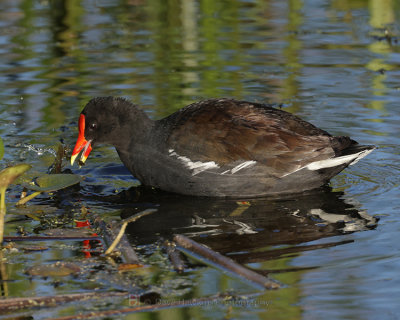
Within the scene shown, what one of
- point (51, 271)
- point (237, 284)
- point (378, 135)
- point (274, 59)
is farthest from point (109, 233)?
point (274, 59)

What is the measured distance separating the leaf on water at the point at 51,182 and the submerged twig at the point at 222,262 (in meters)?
1.06

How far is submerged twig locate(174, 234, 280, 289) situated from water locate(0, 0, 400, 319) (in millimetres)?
62

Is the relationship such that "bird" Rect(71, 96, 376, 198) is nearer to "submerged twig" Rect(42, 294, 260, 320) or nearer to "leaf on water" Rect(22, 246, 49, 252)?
"leaf on water" Rect(22, 246, 49, 252)

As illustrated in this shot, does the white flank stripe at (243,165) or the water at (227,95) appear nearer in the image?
the water at (227,95)

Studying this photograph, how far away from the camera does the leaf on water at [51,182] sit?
5430 mm

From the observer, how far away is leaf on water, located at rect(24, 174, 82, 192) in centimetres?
543

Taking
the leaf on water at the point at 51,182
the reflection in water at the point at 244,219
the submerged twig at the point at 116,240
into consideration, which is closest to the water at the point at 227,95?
the reflection in water at the point at 244,219

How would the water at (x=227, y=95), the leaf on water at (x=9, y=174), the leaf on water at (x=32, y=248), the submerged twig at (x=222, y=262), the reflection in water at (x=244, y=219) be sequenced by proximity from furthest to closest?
the reflection in water at (x=244, y=219)
the leaf on water at (x=32, y=248)
the leaf on water at (x=9, y=174)
the water at (x=227, y=95)
the submerged twig at (x=222, y=262)

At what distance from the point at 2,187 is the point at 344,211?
2.45 meters

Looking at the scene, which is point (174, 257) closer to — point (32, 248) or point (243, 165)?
point (32, 248)

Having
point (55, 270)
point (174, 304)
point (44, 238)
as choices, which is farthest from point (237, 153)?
point (174, 304)

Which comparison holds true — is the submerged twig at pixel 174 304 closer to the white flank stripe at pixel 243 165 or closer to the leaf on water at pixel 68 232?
the leaf on water at pixel 68 232

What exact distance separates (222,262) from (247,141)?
5.98 ft

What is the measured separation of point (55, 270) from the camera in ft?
14.6
